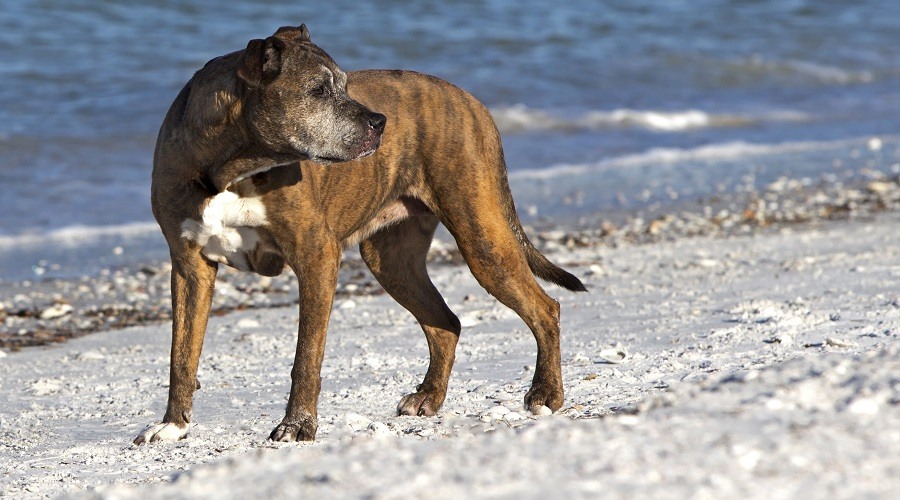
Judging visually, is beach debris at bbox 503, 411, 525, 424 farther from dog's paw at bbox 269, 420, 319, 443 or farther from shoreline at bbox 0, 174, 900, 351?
shoreline at bbox 0, 174, 900, 351

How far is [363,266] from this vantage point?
8.94 meters

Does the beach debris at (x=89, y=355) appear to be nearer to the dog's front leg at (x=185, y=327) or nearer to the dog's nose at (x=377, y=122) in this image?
the dog's front leg at (x=185, y=327)

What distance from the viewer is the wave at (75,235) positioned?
10031mm

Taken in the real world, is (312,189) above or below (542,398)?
above

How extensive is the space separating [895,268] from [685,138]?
7.89 meters

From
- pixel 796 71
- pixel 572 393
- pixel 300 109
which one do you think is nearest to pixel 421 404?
pixel 572 393

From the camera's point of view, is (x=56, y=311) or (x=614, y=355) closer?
(x=614, y=355)

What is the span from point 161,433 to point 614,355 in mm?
2009

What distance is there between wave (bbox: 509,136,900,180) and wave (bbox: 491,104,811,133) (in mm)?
1345

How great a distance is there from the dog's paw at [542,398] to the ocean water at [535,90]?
16.1ft

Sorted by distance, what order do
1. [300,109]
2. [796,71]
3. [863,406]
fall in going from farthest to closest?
1. [796,71]
2. [300,109]
3. [863,406]

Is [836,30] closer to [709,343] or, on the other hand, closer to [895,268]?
[895,268]

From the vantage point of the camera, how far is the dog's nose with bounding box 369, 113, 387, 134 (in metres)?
4.86

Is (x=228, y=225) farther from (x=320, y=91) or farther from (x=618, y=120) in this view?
(x=618, y=120)
